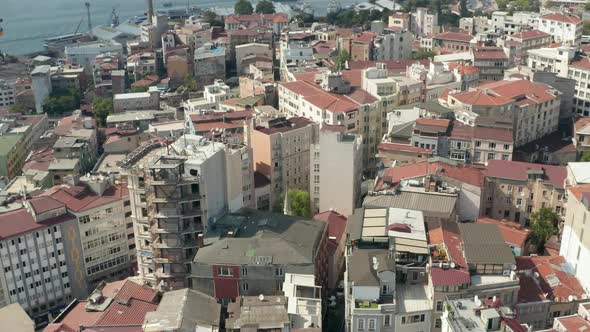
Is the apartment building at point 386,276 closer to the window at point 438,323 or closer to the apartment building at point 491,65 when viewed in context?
the window at point 438,323

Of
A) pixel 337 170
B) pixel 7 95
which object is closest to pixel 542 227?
pixel 337 170

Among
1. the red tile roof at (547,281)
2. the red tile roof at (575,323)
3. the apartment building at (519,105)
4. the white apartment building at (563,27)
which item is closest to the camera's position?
the red tile roof at (575,323)

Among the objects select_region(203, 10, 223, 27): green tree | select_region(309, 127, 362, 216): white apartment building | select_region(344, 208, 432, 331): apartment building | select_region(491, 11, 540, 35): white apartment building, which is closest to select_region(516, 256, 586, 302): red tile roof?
select_region(344, 208, 432, 331): apartment building

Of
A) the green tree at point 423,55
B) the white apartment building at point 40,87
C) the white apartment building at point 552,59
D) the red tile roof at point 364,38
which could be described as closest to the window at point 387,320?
the white apartment building at point 552,59

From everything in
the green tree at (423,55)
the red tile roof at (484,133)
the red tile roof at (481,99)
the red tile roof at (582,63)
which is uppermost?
the red tile roof at (582,63)

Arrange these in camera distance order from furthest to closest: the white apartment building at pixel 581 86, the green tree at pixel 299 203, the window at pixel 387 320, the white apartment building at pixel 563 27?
the white apartment building at pixel 563 27
the white apartment building at pixel 581 86
the green tree at pixel 299 203
the window at pixel 387 320

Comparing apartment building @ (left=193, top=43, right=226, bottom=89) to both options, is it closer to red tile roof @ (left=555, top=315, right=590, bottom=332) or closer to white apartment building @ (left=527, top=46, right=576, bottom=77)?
white apartment building @ (left=527, top=46, right=576, bottom=77)
